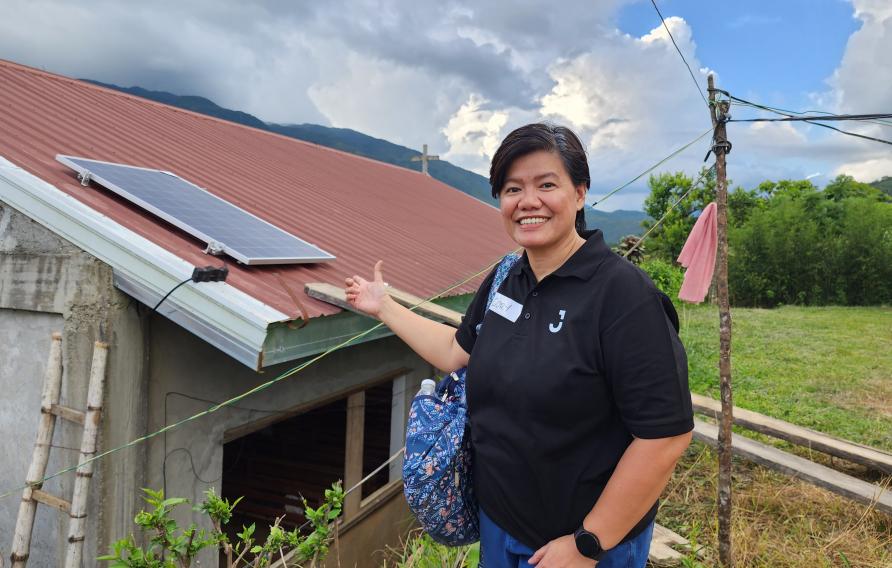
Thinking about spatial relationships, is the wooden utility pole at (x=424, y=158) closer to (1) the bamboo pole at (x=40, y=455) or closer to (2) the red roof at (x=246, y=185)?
(2) the red roof at (x=246, y=185)

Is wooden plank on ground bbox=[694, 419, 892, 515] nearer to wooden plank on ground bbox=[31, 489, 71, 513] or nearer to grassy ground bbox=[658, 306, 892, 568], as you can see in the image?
grassy ground bbox=[658, 306, 892, 568]

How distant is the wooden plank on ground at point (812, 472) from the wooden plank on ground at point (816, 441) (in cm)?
15

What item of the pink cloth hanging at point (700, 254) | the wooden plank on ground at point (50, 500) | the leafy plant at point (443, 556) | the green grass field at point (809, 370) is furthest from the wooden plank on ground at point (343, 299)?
the green grass field at point (809, 370)

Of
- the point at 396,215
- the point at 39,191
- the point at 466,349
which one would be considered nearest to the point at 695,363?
the point at 396,215

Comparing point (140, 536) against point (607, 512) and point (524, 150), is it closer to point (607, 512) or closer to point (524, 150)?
point (607, 512)

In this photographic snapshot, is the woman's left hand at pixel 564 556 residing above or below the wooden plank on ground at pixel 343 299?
below

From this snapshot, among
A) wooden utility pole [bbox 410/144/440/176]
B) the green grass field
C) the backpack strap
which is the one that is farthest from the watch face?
wooden utility pole [bbox 410/144/440/176]

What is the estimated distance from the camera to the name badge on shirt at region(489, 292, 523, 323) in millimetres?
1802

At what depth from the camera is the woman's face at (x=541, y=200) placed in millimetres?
1761

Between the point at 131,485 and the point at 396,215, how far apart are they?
5391mm

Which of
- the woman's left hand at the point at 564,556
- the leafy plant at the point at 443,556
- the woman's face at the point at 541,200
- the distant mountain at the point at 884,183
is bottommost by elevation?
the leafy plant at the point at 443,556

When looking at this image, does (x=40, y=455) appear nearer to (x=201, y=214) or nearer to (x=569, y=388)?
(x=201, y=214)

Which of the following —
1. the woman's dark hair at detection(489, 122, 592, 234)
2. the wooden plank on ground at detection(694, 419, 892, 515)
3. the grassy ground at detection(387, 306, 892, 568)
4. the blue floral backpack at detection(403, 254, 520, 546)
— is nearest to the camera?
the woman's dark hair at detection(489, 122, 592, 234)

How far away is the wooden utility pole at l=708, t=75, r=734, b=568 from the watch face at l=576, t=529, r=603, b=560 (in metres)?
2.29
